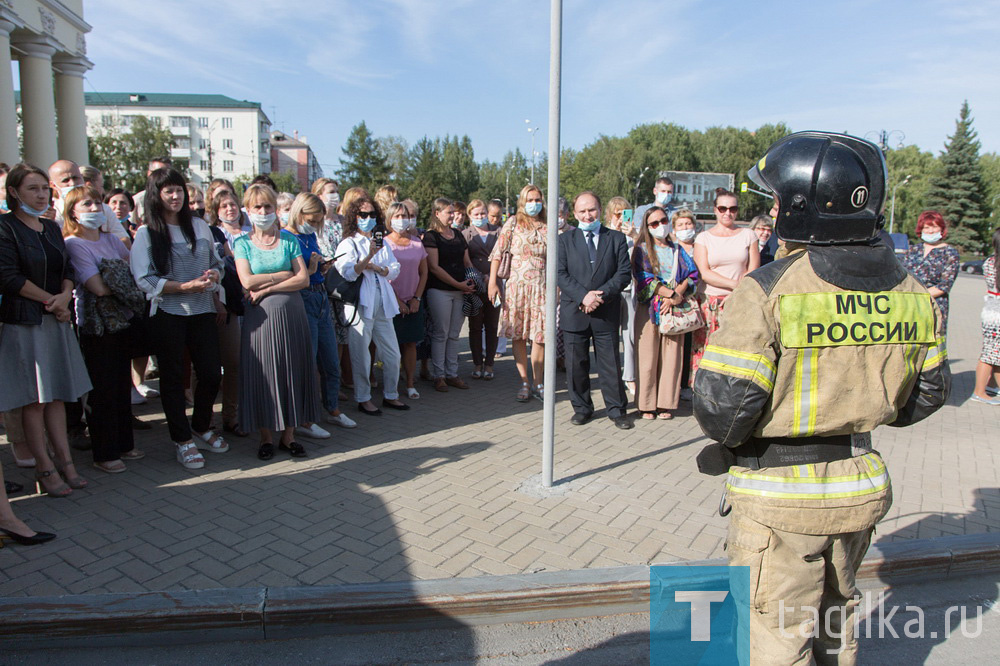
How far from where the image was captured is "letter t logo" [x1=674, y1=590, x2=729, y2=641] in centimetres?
337

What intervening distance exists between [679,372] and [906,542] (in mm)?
3045

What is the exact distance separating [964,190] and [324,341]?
70.2 metres

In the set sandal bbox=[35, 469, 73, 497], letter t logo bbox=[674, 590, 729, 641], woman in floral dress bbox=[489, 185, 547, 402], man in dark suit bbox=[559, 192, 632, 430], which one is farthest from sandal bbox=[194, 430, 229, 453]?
letter t logo bbox=[674, 590, 729, 641]

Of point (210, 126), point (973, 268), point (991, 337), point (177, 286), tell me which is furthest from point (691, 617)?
point (210, 126)

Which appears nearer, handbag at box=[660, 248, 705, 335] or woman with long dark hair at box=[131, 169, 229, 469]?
woman with long dark hair at box=[131, 169, 229, 469]

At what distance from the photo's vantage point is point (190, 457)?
16.8 ft

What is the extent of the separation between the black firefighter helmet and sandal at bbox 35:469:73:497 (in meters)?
→ 4.76

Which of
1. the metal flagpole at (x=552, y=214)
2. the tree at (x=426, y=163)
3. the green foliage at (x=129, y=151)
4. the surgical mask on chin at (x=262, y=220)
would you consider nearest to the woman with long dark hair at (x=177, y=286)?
the surgical mask on chin at (x=262, y=220)

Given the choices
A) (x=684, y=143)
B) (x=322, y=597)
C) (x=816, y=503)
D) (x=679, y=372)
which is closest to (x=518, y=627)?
(x=322, y=597)

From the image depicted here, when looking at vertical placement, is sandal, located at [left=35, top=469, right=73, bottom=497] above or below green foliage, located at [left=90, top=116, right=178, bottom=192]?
below

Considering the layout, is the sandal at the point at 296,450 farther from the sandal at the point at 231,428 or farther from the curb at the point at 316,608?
the curb at the point at 316,608

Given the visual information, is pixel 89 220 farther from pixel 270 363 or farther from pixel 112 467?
pixel 112 467

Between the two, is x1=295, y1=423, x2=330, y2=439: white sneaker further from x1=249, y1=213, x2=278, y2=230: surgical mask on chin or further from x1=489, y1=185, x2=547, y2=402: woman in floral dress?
x1=489, y1=185, x2=547, y2=402: woman in floral dress

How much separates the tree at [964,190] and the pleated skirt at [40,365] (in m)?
69.9
